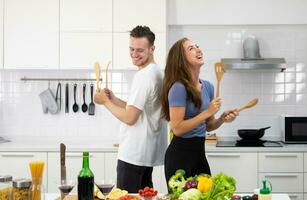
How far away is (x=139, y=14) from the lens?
461 centimetres

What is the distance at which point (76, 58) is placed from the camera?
4641mm

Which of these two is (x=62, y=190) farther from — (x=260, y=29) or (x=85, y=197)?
(x=260, y=29)

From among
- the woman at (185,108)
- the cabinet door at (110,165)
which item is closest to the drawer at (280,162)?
the cabinet door at (110,165)

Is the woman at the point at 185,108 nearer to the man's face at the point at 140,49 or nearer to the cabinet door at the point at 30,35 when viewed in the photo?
the man's face at the point at 140,49

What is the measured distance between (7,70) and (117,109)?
2539 millimetres

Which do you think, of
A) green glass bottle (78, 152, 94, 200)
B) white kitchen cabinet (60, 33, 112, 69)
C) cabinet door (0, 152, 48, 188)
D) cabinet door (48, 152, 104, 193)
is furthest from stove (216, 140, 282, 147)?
green glass bottle (78, 152, 94, 200)

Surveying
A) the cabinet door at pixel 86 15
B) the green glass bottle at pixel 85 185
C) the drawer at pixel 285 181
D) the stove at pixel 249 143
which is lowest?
the drawer at pixel 285 181

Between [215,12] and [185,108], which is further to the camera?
[215,12]

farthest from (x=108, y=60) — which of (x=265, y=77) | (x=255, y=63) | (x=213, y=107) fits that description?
(x=213, y=107)

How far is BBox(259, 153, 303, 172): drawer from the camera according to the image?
4.36 meters

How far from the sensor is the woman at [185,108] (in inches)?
106

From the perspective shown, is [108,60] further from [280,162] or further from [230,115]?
[230,115]

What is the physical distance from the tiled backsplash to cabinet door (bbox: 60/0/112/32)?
546mm

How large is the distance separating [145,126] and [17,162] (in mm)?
2088
